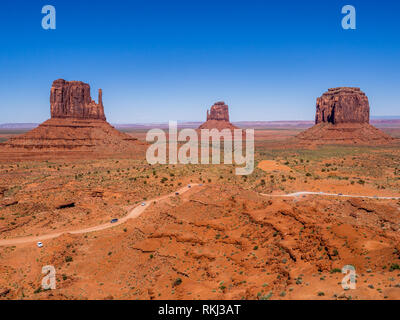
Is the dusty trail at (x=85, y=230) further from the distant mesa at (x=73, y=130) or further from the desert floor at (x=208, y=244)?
the distant mesa at (x=73, y=130)

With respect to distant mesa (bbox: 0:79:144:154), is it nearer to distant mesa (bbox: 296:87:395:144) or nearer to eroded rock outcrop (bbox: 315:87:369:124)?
distant mesa (bbox: 296:87:395:144)

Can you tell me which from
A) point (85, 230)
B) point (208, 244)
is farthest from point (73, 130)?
point (208, 244)

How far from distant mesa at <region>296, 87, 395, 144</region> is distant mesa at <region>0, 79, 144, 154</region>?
98.4 m

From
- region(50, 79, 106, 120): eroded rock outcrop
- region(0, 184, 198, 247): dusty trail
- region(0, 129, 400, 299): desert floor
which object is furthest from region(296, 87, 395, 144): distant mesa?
region(0, 184, 198, 247): dusty trail

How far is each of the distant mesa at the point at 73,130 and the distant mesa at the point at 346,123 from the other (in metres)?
98.4

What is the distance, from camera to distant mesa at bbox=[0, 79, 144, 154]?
100688 millimetres

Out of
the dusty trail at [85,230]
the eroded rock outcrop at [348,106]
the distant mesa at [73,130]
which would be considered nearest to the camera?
the dusty trail at [85,230]

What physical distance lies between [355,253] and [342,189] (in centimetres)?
2907

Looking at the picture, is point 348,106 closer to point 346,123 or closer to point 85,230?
point 346,123

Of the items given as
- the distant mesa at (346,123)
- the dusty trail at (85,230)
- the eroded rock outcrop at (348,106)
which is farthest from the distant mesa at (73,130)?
the eroded rock outcrop at (348,106)

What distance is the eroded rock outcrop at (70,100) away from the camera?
113m
